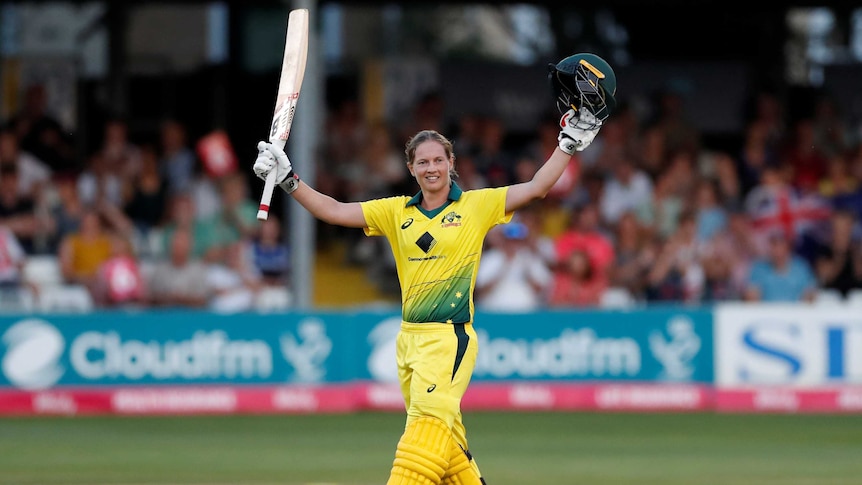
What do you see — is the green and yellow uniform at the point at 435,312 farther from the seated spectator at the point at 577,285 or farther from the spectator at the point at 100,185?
the spectator at the point at 100,185

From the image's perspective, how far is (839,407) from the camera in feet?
42.9

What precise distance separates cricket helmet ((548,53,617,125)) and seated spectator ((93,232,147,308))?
831 cm

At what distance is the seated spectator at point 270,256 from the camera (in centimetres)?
1516

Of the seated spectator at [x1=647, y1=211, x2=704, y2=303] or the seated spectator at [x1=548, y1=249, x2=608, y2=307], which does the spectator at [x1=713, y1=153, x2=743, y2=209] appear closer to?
the seated spectator at [x1=647, y1=211, x2=704, y2=303]

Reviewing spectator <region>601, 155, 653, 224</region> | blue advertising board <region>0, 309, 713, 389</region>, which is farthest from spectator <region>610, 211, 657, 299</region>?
blue advertising board <region>0, 309, 713, 389</region>

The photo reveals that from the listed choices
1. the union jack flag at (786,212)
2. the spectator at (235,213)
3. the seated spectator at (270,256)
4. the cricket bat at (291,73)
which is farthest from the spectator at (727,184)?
the cricket bat at (291,73)

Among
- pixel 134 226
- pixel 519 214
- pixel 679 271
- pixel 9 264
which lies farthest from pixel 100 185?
pixel 679 271

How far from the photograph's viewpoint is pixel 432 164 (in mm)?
6363

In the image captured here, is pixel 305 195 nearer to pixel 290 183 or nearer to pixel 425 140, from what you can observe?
pixel 290 183

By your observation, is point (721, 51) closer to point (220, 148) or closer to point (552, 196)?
point (552, 196)

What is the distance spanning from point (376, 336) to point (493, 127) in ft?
14.5

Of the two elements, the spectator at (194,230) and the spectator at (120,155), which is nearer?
the spectator at (194,230)

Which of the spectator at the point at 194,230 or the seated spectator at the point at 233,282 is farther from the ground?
the spectator at the point at 194,230

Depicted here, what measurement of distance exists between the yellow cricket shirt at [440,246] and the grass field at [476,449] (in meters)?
2.82
